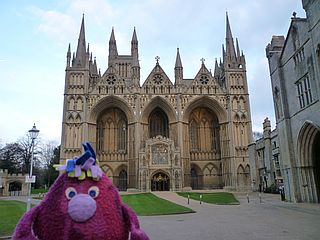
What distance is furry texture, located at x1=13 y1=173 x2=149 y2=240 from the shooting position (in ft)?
10.5

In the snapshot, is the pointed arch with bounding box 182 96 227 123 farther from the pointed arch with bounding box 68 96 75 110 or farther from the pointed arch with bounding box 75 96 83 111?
the pointed arch with bounding box 68 96 75 110

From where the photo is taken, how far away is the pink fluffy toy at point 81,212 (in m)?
3.19

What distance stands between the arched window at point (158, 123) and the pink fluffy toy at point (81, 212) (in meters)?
47.4

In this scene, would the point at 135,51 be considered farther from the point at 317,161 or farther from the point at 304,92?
the point at 317,161

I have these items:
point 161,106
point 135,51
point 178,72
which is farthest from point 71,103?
point 178,72

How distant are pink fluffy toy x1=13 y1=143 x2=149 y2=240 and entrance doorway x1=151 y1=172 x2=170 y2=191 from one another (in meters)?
41.6

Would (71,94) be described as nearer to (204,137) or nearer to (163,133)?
(163,133)

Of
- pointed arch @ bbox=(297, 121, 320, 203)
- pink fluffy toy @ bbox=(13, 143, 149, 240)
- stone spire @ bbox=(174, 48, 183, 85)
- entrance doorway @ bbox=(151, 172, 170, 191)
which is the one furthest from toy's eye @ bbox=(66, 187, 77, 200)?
stone spire @ bbox=(174, 48, 183, 85)

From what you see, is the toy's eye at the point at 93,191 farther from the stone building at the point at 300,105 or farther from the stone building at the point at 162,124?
the stone building at the point at 162,124

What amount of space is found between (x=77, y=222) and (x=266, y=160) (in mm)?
39106

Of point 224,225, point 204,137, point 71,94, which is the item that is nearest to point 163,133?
point 204,137

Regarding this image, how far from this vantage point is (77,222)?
321 centimetres

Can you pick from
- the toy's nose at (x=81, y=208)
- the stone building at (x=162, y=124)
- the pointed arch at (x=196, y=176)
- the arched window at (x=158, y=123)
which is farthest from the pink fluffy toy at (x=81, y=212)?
the arched window at (x=158, y=123)

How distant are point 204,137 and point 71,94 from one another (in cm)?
2455
